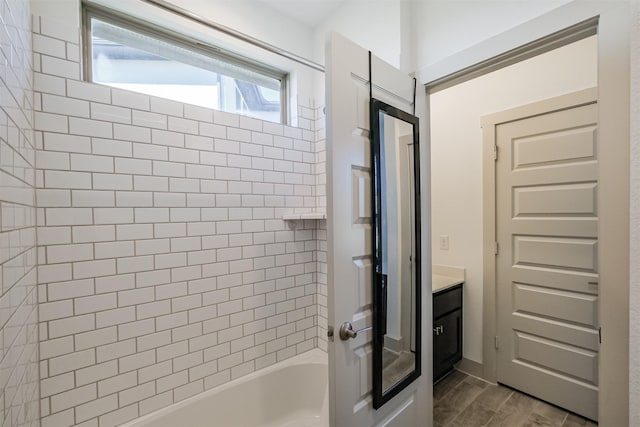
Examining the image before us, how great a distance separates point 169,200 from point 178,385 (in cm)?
105

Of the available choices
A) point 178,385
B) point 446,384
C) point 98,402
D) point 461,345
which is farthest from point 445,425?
point 98,402

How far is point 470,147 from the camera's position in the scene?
2.53 metres

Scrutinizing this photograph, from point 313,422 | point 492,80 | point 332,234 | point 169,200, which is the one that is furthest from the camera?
point 492,80

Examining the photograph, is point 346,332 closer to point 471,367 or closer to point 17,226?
point 17,226

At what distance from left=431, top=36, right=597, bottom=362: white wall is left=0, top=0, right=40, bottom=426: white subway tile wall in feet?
9.24

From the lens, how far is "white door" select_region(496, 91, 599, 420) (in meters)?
1.96

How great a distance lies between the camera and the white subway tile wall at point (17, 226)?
67 cm

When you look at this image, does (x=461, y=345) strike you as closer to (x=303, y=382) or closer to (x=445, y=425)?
(x=445, y=425)

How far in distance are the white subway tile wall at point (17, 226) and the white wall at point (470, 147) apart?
9.24 ft

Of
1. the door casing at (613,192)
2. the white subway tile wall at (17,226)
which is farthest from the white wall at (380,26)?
the white subway tile wall at (17,226)

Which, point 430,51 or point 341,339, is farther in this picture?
point 430,51

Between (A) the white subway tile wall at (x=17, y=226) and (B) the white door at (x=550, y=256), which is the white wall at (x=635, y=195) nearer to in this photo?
(A) the white subway tile wall at (x=17, y=226)

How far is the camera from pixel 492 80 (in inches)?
93.7

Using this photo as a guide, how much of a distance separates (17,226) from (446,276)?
287 centimetres
